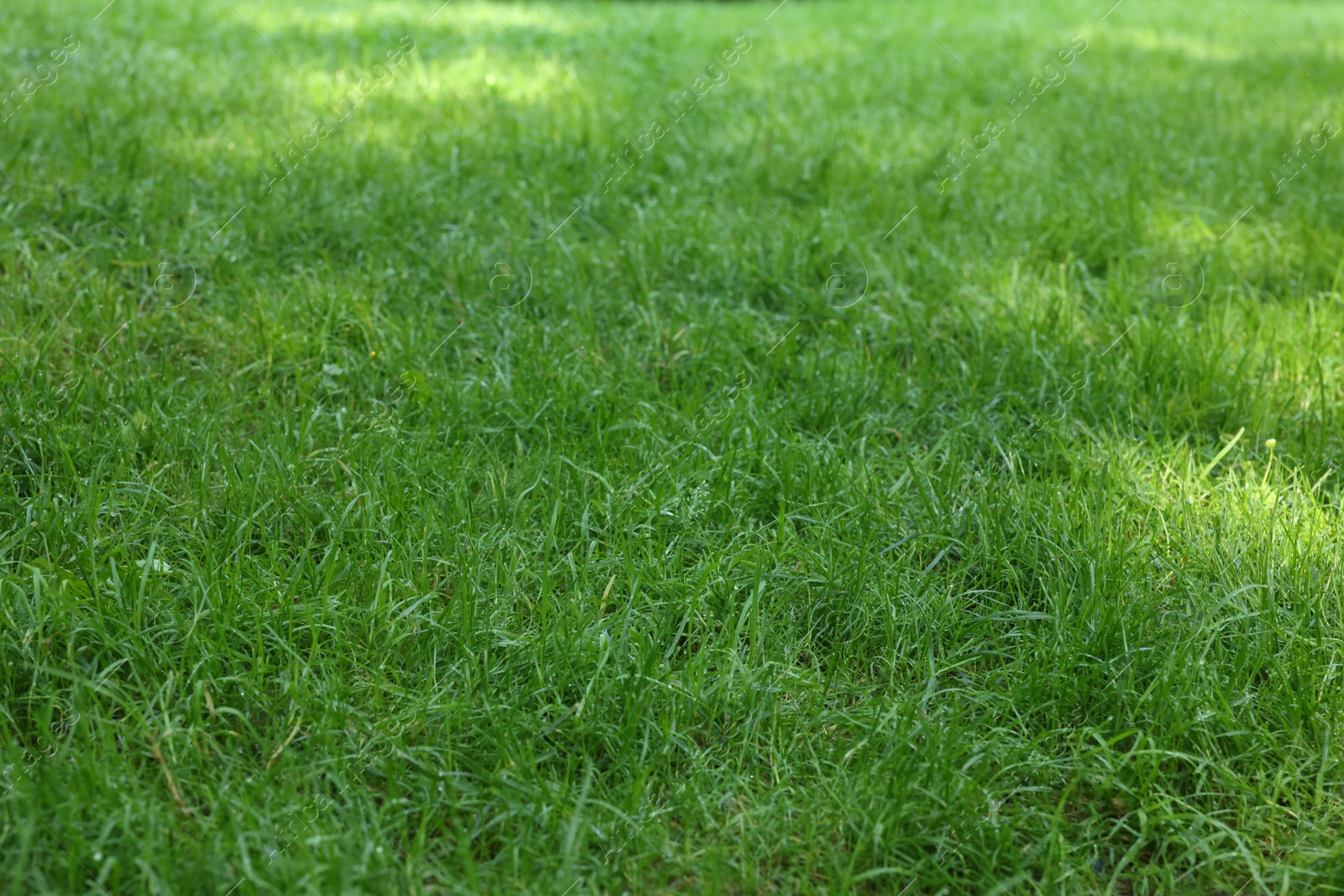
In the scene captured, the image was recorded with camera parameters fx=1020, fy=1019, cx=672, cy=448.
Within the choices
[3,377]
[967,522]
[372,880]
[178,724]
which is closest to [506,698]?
[372,880]

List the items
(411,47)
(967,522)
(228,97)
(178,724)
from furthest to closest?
(411,47) < (228,97) < (967,522) < (178,724)

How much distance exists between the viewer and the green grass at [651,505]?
5.78 feet

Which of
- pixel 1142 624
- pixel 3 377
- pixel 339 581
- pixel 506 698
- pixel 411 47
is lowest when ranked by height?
pixel 1142 624

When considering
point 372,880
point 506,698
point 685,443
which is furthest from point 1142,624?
point 372,880

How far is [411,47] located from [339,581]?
4440 millimetres

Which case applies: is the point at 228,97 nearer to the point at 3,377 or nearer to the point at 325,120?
the point at 325,120

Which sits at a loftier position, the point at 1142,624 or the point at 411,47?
the point at 411,47

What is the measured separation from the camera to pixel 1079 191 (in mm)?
4180

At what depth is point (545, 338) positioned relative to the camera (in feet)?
10.3

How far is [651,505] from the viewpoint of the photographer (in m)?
2.49

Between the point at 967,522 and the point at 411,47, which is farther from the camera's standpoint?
the point at 411,47

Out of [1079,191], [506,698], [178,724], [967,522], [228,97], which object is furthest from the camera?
[228,97]

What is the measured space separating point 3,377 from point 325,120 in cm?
212

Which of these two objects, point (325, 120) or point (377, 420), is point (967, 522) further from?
point (325, 120)
